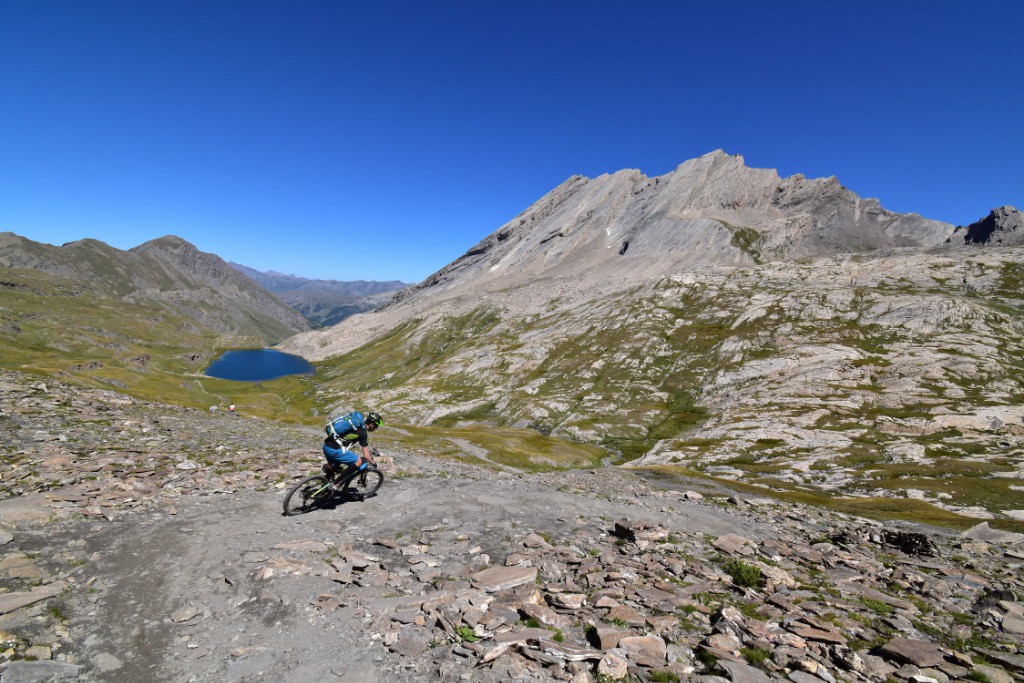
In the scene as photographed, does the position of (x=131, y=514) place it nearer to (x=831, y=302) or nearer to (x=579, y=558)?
(x=579, y=558)

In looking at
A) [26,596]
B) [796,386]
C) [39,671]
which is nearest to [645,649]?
[39,671]

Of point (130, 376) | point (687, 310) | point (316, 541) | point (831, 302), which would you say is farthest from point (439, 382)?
point (316, 541)

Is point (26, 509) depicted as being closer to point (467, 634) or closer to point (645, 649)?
point (467, 634)

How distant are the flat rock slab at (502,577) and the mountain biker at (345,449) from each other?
847cm

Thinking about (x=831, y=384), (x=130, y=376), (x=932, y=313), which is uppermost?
(x=932, y=313)

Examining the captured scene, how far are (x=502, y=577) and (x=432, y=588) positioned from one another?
2405 mm

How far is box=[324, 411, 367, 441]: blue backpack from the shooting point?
20047 mm

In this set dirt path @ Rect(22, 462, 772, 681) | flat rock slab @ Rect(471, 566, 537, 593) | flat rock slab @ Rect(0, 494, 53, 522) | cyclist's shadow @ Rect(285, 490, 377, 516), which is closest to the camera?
dirt path @ Rect(22, 462, 772, 681)

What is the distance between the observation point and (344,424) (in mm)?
20344

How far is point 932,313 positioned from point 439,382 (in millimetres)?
172884

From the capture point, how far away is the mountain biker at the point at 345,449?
2028 centimetres

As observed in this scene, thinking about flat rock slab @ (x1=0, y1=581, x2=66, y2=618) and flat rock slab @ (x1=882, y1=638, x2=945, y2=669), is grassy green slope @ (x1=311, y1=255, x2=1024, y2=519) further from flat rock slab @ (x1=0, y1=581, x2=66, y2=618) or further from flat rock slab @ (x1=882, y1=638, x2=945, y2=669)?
flat rock slab @ (x1=0, y1=581, x2=66, y2=618)

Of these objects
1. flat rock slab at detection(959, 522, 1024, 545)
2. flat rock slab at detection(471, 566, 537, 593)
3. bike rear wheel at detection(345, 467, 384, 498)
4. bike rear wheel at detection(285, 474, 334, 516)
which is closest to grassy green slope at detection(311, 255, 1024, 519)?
flat rock slab at detection(959, 522, 1024, 545)

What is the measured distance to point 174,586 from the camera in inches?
512
